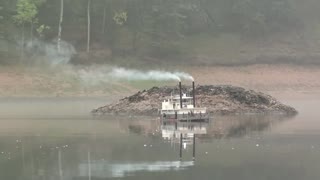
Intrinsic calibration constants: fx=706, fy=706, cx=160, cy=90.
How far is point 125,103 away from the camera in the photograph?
54906 millimetres

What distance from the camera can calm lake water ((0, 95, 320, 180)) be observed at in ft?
78.3

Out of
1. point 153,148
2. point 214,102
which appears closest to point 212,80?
point 214,102

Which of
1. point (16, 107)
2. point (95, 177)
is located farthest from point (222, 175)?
point (16, 107)

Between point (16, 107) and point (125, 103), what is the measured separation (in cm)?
1007

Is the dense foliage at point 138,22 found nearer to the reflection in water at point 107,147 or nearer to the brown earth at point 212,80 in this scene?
the brown earth at point 212,80

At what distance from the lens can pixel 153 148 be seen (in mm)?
30688

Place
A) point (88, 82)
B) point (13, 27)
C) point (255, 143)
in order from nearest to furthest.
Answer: point (255, 143), point (88, 82), point (13, 27)

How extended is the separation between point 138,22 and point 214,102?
45642 millimetres

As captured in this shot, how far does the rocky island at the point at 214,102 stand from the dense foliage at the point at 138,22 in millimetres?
35449

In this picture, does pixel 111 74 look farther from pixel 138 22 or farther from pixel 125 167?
pixel 125 167

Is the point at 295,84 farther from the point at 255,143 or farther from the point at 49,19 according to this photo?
the point at 255,143

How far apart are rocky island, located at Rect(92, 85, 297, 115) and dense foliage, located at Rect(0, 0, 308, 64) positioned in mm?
35449

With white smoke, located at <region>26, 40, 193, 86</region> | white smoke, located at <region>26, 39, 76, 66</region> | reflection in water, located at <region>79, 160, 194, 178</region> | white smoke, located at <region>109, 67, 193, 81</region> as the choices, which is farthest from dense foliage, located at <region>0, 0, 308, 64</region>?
reflection in water, located at <region>79, 160, 194, 178</region>

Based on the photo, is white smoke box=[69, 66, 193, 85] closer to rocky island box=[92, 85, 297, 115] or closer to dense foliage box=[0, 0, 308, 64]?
dense foliage box=[0, 0, 308, 64]
